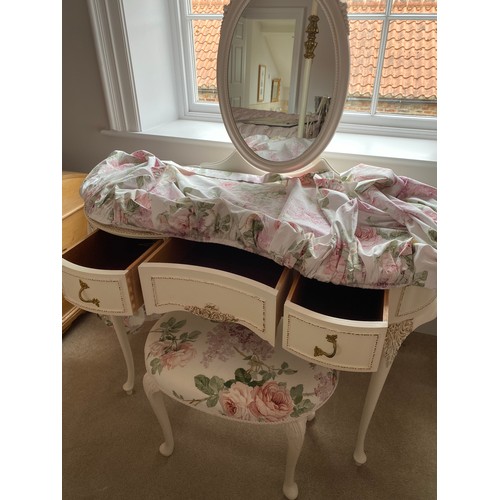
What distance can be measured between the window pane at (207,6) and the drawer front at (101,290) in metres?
1.19

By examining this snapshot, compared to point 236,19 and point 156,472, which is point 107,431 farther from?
point 236,19

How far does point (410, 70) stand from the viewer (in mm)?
1354

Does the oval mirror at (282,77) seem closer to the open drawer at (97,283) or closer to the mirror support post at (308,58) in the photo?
the mirror support post at (308,58)

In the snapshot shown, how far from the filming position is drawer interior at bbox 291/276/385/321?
3.19 ft

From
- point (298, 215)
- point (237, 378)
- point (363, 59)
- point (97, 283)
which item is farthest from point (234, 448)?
point (363, 59)

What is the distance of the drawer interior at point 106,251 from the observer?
1118 mm

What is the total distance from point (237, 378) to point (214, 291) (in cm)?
26

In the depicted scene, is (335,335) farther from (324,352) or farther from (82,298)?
(82,298)

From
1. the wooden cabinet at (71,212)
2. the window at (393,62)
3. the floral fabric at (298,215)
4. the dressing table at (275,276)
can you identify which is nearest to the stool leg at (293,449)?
the dressing table at (275,276)

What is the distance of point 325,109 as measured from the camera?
40.0 inches

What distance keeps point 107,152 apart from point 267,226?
109cm

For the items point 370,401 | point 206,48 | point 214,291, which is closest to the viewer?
point 214,291

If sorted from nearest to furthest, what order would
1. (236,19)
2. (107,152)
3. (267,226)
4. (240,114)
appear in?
(267,226) < (236,19) < (240,114) < (107,152)
